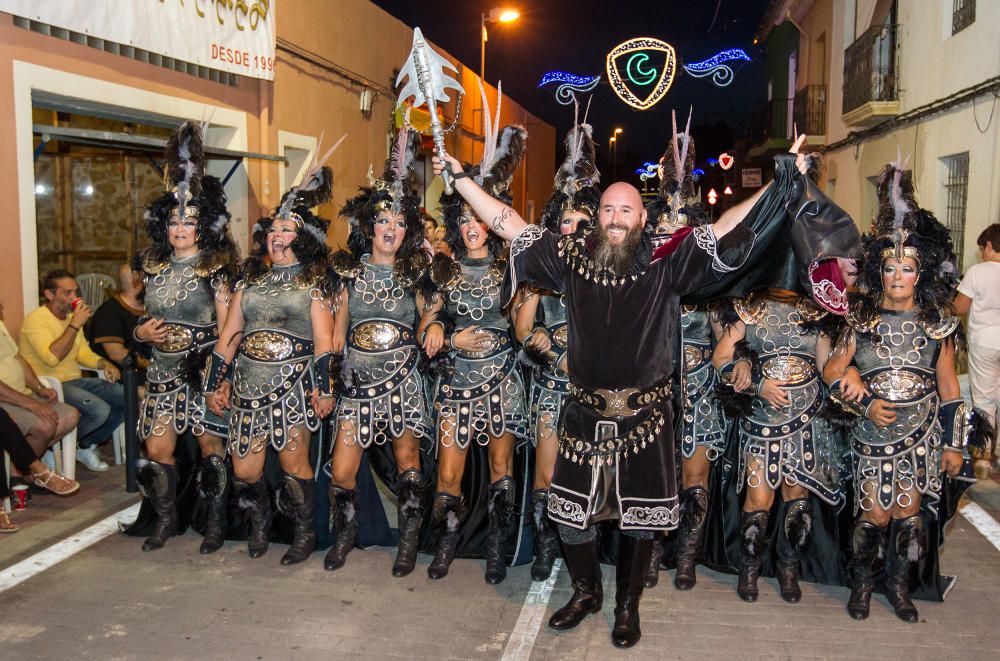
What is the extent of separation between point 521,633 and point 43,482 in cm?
377

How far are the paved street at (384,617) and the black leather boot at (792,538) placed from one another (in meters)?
0.11

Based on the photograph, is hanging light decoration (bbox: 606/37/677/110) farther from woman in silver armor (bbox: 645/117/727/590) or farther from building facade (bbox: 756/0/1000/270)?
woman in silver armor (bbox: 645/117/727/590)

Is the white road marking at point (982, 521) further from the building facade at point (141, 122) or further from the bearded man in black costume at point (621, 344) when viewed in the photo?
the building facade at point (141, 122)

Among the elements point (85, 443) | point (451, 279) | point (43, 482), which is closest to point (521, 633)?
point (451, 279)

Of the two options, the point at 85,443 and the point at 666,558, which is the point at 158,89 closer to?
the point at 85,443

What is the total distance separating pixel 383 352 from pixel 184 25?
5627 millimetres

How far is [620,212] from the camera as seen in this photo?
4180 mm

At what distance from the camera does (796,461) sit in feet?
15.8

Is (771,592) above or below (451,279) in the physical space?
below

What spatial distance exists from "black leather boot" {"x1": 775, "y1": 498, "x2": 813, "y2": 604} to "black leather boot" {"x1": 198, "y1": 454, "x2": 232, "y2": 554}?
3105mm

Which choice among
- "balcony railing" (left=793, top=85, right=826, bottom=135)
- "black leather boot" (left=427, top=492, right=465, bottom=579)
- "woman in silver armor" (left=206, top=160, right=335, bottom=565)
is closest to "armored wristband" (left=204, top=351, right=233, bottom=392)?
"woman in silver armor" (left=206, top=160, right=335, bottom=565)

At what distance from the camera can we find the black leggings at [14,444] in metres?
5.89

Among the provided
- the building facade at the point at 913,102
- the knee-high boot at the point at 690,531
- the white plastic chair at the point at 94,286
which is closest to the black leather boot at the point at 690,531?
the knee-high boot at the point at 690,531

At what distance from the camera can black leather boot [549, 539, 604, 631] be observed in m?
4.46
